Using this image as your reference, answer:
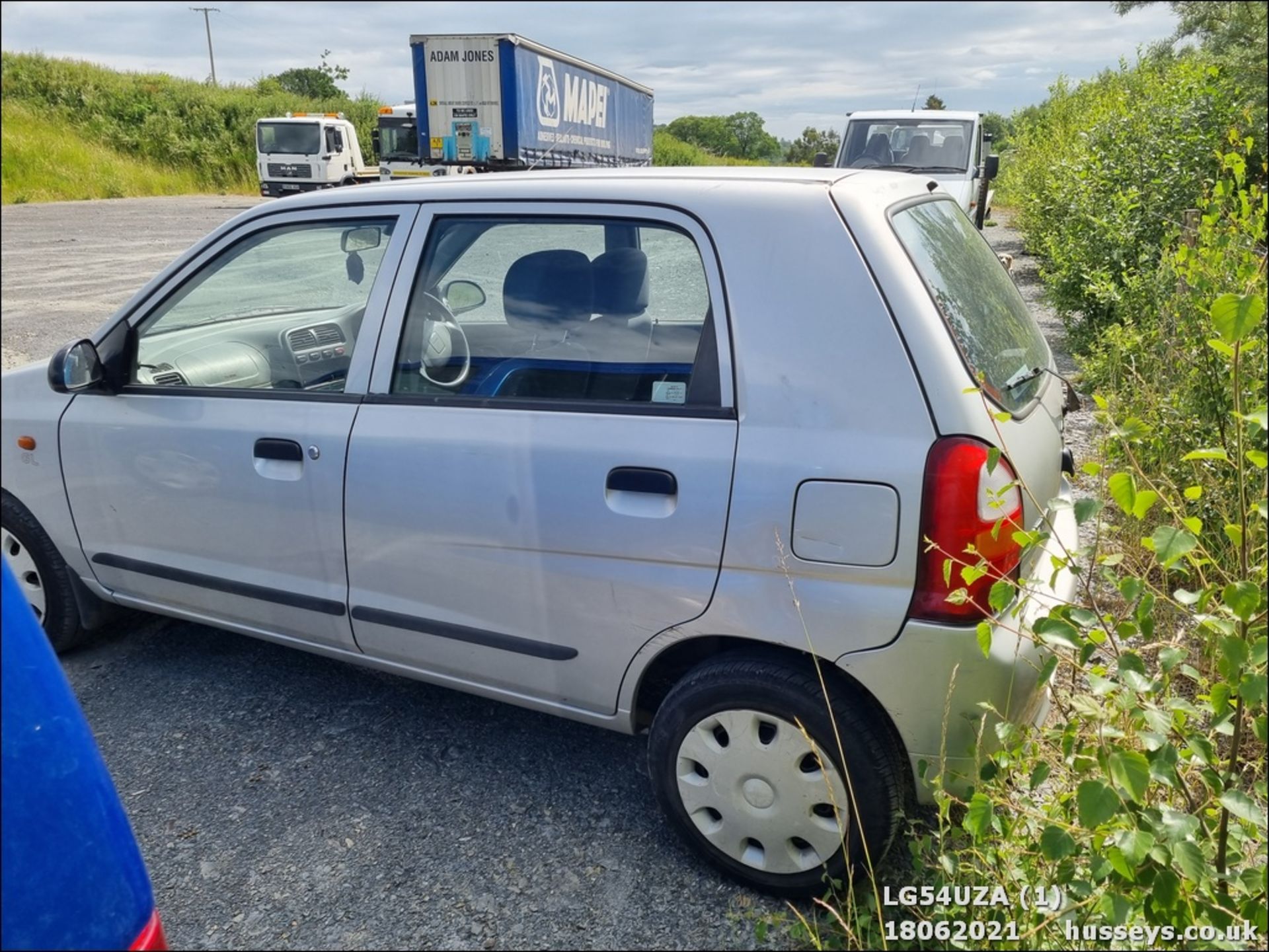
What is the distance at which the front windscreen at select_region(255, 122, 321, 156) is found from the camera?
23562 mm

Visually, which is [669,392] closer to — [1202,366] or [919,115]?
[1202,366]

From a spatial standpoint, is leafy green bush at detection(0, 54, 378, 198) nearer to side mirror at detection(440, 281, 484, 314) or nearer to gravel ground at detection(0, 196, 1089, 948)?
gravel ground at detection(0, 196, 1089, 948)

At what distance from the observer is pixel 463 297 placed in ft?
10.0

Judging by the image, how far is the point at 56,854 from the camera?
116 cm

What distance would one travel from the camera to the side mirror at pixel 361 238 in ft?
9.94

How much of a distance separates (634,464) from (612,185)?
2.65ft

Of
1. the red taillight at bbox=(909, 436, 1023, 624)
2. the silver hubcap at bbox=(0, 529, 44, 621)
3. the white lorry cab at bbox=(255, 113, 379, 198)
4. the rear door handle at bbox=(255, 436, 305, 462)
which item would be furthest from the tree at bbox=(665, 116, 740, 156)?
the white lorry cab at bbox=(255, 113, 379, 198)

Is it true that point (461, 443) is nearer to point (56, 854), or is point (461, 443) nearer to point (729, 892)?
point (729, 892)

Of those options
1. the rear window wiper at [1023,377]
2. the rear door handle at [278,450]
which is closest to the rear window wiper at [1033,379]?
the rear window wiper at [1023,377]

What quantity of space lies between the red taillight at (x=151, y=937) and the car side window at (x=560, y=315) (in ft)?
5.19

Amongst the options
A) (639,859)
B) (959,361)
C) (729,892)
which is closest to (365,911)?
(639,859)

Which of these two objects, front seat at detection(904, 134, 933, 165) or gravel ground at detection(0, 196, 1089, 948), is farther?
front seat at detection(904, 134, 933, 165)

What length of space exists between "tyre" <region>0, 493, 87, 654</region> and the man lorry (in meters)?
15.5

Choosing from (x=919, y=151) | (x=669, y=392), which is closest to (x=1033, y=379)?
(x=669, y=392)
